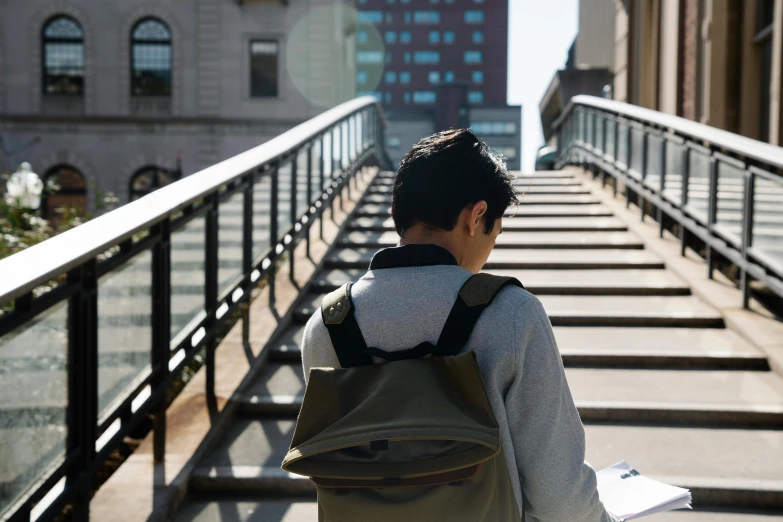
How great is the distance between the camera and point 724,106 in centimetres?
961

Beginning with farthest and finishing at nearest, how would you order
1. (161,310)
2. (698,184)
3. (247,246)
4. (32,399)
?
(698,184) < (247,246) < (161,310) < (32,399)

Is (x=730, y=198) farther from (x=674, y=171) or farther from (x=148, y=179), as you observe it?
(x=148, y=179)

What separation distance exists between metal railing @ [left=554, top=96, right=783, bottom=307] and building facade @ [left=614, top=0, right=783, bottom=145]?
3.61 ft

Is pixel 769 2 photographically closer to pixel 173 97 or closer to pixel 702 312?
pixel 702 312

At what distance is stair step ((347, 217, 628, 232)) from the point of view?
833 centimetres

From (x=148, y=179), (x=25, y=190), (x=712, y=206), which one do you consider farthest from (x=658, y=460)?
(x=148, y=179)

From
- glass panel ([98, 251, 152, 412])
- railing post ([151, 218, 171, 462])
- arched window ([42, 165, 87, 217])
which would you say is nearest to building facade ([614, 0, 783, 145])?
railing post ([151, 218, 171, 462])

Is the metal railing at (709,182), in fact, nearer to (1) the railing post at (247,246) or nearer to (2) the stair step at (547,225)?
(2) the stair step at (547,225)

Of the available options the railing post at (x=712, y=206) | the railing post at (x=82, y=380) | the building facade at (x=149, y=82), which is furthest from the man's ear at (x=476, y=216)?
the building facade at (x=149, y=82)

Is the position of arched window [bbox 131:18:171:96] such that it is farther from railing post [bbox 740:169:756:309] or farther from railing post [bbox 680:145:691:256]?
railing post [bbox 740:169:756:309]

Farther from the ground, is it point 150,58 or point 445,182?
point 150,58

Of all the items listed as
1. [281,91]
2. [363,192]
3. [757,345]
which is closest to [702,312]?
[757,345]

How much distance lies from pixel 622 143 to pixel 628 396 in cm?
564

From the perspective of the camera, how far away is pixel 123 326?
3.37m
